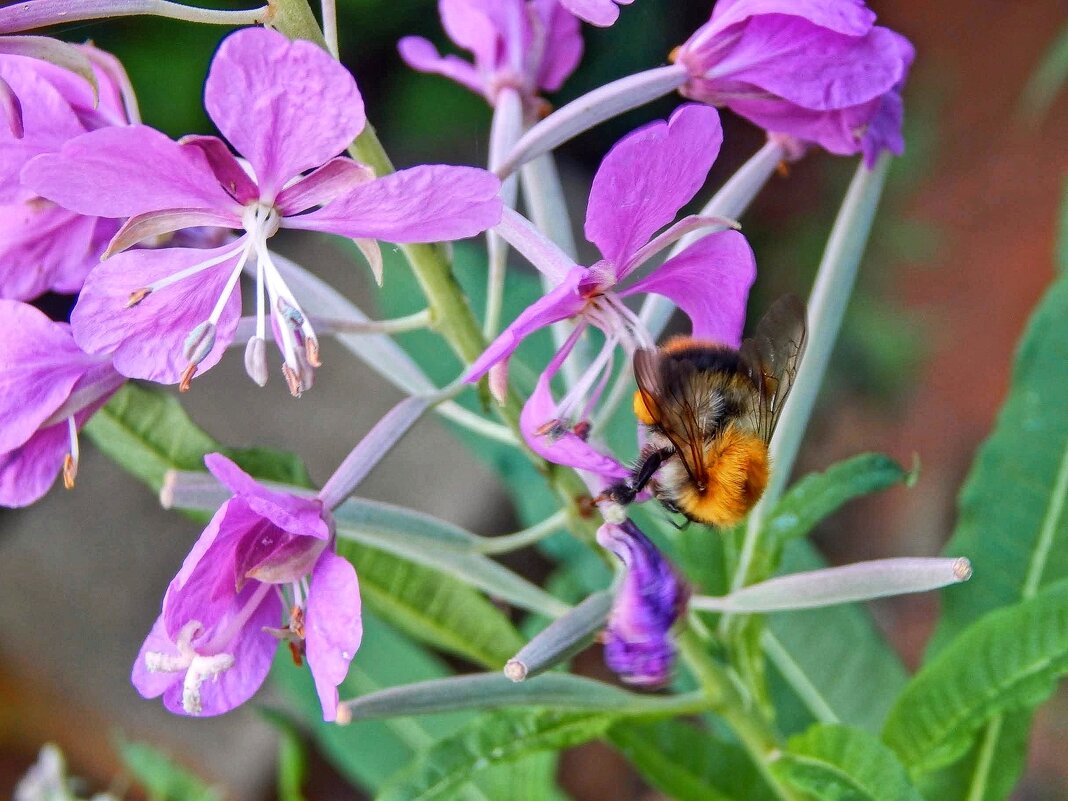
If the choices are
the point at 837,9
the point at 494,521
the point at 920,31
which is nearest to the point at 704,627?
the point at 837,9

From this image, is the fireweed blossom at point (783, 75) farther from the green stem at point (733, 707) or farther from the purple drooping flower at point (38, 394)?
the green stem at point (733, 707)

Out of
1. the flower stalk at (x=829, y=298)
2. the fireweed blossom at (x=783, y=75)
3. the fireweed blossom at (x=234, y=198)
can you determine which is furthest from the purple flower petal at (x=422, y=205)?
the flower stalk at (x=829, y=298)

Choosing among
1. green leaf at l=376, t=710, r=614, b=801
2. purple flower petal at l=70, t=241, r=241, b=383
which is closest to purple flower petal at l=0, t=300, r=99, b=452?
purple flower petal at l=70, t=241, r=241, b=383

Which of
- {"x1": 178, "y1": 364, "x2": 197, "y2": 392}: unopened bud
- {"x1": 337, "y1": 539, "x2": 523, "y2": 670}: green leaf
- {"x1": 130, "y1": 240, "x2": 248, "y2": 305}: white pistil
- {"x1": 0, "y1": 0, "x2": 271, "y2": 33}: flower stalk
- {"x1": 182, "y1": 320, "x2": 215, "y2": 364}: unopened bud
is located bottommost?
{"x1": 337, "y1": 539, "x2": 523, "y2": 670}: green leaf

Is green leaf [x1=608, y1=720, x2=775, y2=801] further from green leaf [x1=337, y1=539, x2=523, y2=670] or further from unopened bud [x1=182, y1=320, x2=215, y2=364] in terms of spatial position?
unopened bud [x1=182, y1=320, x2=215, y2=364]

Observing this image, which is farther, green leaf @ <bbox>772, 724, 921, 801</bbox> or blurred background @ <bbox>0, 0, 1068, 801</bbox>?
blurred background @ <bbox>0, 0, 1068, 801</bbox>

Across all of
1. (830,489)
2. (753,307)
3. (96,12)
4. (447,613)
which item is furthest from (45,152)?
(753,307)
